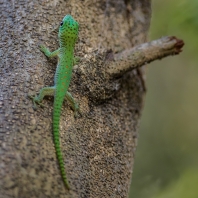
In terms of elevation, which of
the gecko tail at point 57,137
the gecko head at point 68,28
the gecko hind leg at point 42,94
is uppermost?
the gecko head at point 68,28

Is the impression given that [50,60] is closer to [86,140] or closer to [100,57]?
[100,57]

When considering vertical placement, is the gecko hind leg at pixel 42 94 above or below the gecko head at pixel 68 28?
below

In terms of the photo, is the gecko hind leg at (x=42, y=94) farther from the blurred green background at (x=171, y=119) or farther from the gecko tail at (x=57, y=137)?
the blurred green background at (x=171, y=119)

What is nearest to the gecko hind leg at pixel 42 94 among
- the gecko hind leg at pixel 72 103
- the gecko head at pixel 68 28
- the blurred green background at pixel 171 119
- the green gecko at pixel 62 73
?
the green gecko at pixel 62 73

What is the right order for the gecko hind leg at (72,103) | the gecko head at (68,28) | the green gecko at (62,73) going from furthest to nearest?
the gecko head at (68,28)
the gecko hind leg at (72,103)
the green gecko at (62,73)

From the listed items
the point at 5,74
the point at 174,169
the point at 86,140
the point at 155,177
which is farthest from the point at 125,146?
the point at 174,169

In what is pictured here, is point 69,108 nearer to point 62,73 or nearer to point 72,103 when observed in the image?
point 72,103

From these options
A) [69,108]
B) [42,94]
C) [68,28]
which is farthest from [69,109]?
[68,28]
